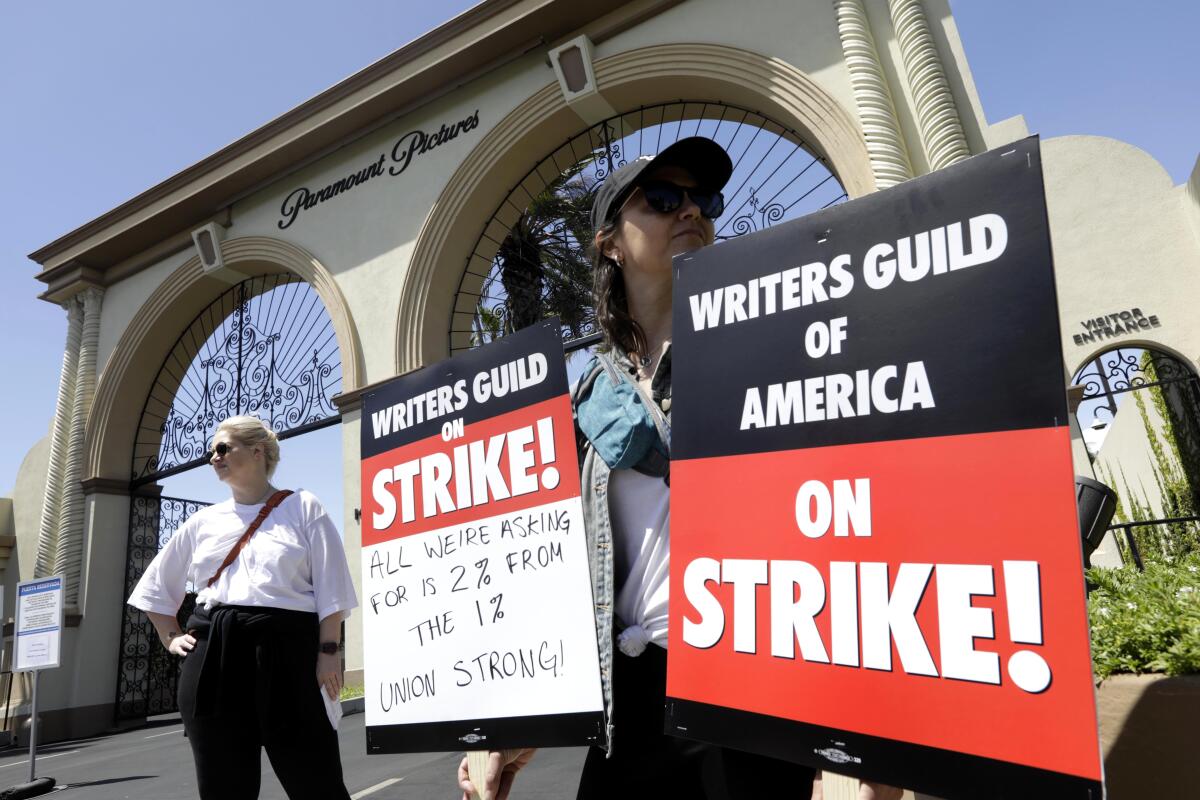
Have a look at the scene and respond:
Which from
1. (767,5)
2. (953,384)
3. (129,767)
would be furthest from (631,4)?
(129,767)

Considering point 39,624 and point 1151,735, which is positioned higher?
point 39,624

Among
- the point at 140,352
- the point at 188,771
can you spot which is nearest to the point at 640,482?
the point at 188,771

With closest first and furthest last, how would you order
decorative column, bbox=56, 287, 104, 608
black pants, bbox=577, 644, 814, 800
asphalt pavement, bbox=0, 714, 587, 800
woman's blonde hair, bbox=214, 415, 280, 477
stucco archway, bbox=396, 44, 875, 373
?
black pants, bbox=577, 644, 814, 800
woman's blonde hair, bbox=214, 415, 280, 477
asphalt pavement, bbox=0, 714, 587, 800
stucco archway, bbox=396, 44, 875, 373
decorative column, bbox=56, 287, 104, 608

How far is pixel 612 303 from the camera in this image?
5.34ft

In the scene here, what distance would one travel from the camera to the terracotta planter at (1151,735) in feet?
6.82

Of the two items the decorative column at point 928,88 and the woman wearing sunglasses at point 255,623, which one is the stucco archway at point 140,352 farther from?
the woman wearing sunglasses at point 255,623

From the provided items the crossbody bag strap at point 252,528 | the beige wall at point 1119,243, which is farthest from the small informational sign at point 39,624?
the beige wall at point 1119,243

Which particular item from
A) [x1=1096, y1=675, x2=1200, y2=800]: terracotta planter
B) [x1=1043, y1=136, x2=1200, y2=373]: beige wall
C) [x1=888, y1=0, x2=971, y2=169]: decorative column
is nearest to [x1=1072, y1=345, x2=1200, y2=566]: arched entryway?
[x1=1043, y1=136, x2=1200, y2=373]: beige wall

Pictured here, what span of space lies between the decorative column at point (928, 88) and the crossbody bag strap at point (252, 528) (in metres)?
4.97

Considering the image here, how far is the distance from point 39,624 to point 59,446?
15.2 feet

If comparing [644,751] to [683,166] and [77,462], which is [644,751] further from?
[77,462]

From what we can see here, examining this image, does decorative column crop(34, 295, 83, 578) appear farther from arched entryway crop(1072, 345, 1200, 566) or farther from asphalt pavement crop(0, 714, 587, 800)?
arched entryway crop(1072, 345, 1200, 566)

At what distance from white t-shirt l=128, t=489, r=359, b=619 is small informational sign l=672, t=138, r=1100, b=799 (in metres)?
2.10

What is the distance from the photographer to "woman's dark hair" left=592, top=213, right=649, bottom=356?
→ 5.20 ft
